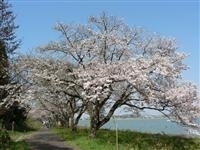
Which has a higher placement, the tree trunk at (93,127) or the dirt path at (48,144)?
the tree trunk at (93,127)

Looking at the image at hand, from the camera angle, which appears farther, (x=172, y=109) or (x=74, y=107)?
(x=74, y=107)

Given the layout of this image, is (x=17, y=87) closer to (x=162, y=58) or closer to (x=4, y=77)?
(x=4, y=77)

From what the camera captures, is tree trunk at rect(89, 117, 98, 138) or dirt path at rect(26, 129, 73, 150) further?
tree trunk at rect(89, 117, 98, 138)

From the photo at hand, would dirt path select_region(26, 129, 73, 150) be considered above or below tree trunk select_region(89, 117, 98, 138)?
below

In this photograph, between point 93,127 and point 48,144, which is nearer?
point 48,144

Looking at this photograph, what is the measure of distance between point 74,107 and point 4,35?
57.9 feet

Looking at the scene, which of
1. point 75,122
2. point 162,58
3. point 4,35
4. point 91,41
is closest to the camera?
point 162,58

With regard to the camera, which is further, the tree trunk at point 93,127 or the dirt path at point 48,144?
the tree trunk at point 93,127

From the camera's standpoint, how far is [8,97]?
105 ft

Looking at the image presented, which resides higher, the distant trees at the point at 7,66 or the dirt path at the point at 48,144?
the distant trees at the point at 7,66

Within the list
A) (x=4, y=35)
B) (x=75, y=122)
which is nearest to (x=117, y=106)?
(x=4, y=35)

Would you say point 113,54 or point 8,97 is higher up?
point 113,54

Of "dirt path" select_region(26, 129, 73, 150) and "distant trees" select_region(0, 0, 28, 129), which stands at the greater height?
"distant trees" select_region(0, 0, 28, 129)

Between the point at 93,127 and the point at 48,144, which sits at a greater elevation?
the point at 93,127
